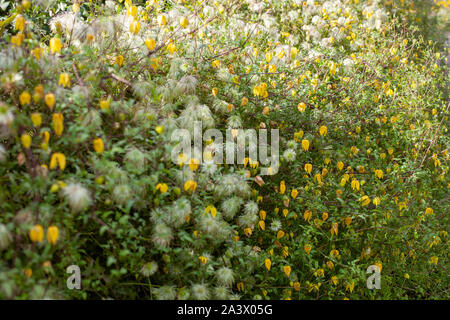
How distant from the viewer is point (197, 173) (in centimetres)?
225

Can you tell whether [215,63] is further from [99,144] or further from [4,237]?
[4,237]

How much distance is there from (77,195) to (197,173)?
75 centimetres

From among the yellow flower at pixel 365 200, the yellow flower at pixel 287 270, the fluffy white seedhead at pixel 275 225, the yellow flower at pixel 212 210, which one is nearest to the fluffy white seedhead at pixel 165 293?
the yellow flower at pixel 212 210

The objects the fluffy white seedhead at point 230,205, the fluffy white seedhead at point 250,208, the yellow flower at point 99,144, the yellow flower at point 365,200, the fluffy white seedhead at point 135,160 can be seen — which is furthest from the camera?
the yellow flower at point 365,200

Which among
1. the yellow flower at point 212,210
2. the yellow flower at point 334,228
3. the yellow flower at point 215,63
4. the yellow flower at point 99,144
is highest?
the yellow flower at point 215,63

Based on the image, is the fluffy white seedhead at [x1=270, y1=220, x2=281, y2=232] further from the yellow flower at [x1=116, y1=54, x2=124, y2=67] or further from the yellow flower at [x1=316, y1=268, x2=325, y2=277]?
the yellow flower at [x1=116, y1=54, x2=124, y2=67]

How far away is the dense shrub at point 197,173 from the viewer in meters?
1.81

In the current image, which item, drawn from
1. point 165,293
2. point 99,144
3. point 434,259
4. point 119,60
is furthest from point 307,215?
point 119,60

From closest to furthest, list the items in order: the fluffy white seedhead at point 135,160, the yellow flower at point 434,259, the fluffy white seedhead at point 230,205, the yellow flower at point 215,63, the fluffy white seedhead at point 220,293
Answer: the fluffy white seedhead at point 135,160
the fluffy white seedhead at point 220,293
the fluffy white seedhead at point 230,205
the yellow flower at point 434,259
the yellow flower at point 215,63

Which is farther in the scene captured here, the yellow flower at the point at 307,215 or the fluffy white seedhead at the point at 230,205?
the yellow flower at the point at 307,215

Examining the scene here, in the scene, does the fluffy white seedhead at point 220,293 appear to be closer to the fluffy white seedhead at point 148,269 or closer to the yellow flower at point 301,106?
the fluffy white seedhead at point 148,269

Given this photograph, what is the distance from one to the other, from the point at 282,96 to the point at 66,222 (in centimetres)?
196

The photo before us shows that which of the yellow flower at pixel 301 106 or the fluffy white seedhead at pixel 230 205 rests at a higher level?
the yellow flower at pixel 301 106

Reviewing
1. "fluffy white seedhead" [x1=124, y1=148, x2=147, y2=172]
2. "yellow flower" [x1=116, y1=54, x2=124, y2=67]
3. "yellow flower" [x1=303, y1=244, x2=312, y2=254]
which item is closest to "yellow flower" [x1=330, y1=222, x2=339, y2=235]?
"yellow flower" [x1=303, y1=244, x2=312, y2=254]
